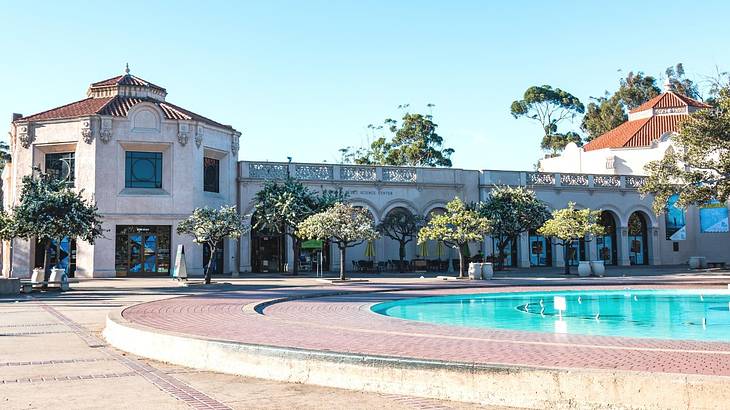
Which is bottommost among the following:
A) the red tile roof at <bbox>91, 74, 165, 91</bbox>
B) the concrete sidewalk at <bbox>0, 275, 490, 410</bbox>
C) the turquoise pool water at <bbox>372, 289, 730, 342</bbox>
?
the turquoise pool water at <bbox>372, 289, 730, 342</bbox>

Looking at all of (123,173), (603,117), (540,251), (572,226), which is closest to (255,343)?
(572,226)

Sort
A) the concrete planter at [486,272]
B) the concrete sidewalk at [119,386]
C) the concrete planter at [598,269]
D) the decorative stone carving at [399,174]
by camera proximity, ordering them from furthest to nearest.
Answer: the decorative stone carving at [399,174]
the concrete planter at [598,269]
the concrete planter at [486,272]
the concrete sidewalk at [119,386]

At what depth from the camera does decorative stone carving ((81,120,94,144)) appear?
3638 cm

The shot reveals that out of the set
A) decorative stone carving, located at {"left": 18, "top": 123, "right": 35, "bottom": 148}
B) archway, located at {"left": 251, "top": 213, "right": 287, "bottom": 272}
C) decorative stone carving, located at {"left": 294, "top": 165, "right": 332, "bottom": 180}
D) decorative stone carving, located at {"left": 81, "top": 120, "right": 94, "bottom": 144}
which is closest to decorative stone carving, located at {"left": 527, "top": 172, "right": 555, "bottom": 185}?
decorative stone carving, located at {"left": 294, "top": 165, "right": 332, "bottom": 180}

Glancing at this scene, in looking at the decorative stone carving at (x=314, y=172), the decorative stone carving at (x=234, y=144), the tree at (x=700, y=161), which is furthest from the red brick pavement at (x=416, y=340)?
the decorative stone carving at (x=314, y=172)

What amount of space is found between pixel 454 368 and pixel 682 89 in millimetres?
86052

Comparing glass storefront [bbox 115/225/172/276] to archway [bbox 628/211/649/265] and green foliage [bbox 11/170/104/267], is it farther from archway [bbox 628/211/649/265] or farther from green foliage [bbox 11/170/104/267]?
archway [bbox 628/211/649/265]

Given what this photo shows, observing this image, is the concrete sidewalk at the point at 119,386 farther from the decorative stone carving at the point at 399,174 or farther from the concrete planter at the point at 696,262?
the concrete planter at the point at 696,262

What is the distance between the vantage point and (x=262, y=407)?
708 centimetres

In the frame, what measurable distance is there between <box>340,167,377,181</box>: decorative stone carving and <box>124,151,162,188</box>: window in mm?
11241

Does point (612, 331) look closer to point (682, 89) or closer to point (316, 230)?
point (316, 230)

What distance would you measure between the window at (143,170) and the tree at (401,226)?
1345cm

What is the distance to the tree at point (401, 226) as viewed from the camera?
135ft

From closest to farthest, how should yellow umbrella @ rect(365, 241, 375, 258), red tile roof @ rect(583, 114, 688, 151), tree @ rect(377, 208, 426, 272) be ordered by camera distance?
1. tree @ rect(377, 208, 426, 272)
2. yellow umbrella @ rect(365, 241, 375, 258)
3. red tile roof @ rect(583, 114, 688, 151)
